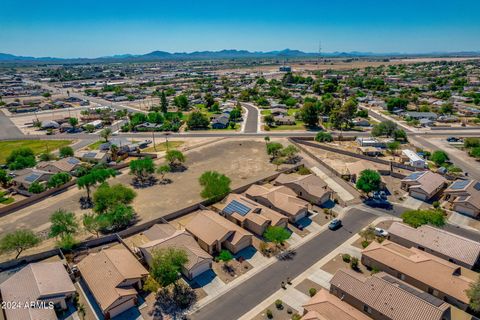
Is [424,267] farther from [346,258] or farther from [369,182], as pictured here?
[369,182]

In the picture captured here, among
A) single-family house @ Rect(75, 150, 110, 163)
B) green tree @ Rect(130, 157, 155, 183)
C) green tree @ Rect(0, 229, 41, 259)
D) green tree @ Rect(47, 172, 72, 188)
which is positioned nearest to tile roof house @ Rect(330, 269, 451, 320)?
green tree @ Rect(0, 229, 41, 259)

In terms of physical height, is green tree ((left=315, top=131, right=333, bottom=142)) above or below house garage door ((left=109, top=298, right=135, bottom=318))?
above

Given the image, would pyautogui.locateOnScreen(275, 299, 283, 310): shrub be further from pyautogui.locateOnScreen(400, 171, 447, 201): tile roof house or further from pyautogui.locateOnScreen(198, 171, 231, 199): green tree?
pyautogui.locateOnScreen(400, 171, 447, 201): tile roof house

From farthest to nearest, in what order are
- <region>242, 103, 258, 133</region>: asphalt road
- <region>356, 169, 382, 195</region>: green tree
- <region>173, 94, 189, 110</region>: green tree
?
<region>173, 94, 189, 110</region>: green tree < <region>242, 103, 258, 133</region>: asphalt road < <region>356, 169, 382, 195</region>: green tree

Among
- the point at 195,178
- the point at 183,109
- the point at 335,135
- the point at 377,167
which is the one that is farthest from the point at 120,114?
the point at 377,167

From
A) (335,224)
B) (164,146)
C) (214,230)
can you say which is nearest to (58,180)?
(164,146)
